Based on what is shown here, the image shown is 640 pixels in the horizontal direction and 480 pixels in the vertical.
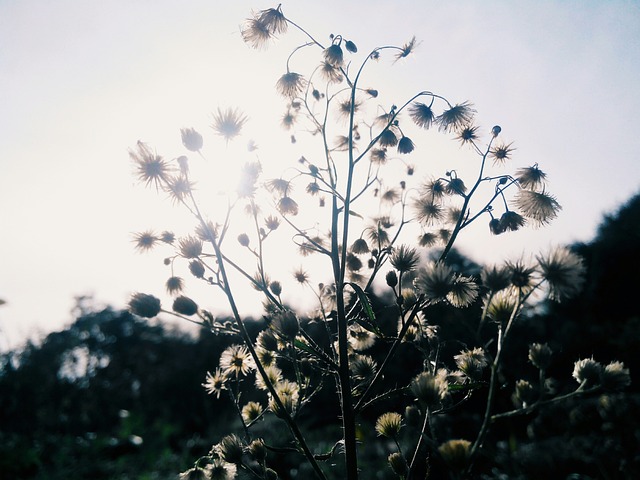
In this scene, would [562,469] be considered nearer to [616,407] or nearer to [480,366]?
[616,407]

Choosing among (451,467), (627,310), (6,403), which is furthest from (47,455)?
(627,310)

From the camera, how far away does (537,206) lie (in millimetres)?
1627

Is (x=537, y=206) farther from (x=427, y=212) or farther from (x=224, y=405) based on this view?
(x=224, y=405)

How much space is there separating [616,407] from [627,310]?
15.7 m

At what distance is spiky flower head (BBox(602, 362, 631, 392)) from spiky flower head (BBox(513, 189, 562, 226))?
66 cm

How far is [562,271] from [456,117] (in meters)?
1.02

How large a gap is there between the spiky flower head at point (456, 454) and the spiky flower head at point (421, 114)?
1.41m

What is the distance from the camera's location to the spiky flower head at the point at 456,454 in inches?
32.8

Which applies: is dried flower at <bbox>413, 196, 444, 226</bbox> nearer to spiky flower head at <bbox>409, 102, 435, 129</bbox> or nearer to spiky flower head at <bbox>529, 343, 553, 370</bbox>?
spiky flower head at <bbox>409, 102, 435, 129</bbox>

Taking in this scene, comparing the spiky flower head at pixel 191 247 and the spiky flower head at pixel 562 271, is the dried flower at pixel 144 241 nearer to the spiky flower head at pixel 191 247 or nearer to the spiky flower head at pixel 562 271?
the spiky flower head at pixel 191 247

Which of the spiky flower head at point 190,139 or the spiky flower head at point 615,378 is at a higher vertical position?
the spiky flower head at point 190,139

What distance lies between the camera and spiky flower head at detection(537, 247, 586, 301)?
104 centimetres

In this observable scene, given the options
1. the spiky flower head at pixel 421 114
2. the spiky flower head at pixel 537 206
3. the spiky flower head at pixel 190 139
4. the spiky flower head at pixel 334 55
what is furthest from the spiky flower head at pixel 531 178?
the spiky flower head at pixel 190 139

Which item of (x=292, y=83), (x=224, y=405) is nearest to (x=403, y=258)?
(x=292, y=83)
